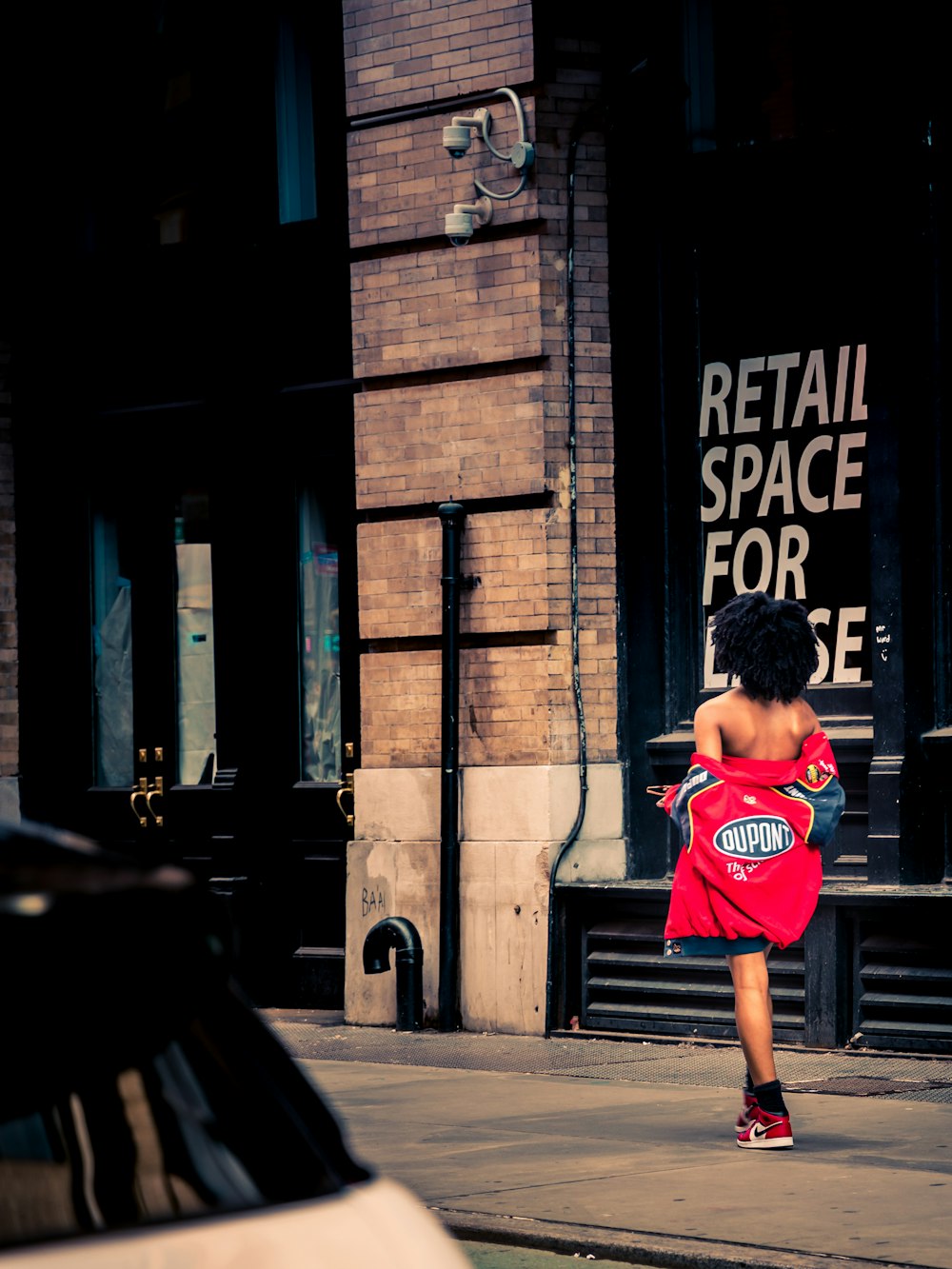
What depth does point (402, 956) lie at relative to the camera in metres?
11.1

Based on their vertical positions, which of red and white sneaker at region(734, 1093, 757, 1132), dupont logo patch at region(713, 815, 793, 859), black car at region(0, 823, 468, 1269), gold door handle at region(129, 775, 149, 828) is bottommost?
red and white sneaker at region(734, 1093, 757, 1132)

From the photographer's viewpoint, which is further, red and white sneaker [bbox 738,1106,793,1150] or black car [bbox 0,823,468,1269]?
red and white sneaker [bbox 738,1106,793,1150]

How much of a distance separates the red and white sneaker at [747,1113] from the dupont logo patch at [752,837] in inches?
33.1

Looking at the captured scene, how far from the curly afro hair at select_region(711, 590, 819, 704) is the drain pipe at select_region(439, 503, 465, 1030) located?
352 centimetres

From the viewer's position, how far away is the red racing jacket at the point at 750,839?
754 centimetres

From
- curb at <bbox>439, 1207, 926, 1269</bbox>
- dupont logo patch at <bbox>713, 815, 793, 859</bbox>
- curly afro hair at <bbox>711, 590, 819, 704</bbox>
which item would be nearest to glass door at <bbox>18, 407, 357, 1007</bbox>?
curly afro hair at <bbox>711, 590, 819, 704</bbox>

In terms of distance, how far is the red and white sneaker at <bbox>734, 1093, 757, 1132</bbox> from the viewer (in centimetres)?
750

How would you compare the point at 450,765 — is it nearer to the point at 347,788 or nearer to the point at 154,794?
the point at 347,788

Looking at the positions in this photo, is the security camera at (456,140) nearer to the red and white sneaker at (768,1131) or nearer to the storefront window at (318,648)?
the storefront window at (318,648)

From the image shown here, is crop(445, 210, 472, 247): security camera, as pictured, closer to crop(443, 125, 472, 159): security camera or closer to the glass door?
crop(443, 125, 472, 159): security camera

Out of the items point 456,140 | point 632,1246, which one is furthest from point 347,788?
point 632,1246

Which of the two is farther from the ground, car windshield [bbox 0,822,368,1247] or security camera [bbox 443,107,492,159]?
security camera [bbox 443,107,492,159]

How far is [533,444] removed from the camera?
1106 centimetres

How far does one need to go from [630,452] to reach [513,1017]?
9.83 feet
